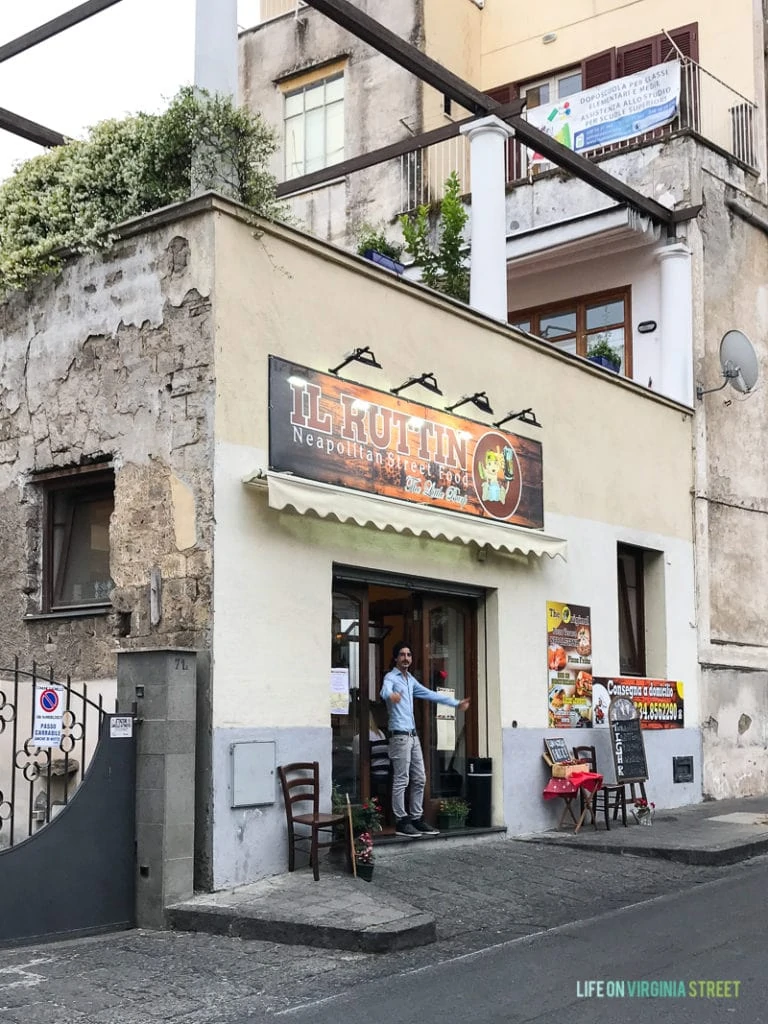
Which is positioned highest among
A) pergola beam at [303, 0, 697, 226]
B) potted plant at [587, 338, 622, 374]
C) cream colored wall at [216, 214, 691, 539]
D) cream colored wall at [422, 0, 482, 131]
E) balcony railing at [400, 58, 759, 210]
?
cream colored wall at [422, 0, 482, 131]

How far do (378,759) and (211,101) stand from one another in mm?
6142

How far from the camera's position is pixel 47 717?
9.23m

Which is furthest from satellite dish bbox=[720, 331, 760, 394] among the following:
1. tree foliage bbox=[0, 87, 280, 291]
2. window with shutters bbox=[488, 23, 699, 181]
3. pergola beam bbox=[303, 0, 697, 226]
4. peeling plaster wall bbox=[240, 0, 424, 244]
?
tree foliage bbox=[0, 87, 280, 291]

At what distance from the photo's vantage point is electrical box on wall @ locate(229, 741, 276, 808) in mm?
9625

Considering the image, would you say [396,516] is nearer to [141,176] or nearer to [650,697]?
[141,176]

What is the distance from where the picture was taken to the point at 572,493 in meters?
14.2

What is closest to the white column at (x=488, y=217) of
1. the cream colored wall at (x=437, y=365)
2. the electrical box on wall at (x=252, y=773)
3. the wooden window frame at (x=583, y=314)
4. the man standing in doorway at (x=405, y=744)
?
the cream colored wall at (x=437, y=365)

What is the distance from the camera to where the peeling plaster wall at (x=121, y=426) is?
393 inches

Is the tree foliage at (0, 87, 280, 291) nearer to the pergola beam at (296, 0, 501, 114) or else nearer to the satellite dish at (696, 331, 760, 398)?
the pergola beam at (296, 0, 501, 114)

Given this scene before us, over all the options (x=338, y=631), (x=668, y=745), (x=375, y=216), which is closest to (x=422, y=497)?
(x=338, y=631)

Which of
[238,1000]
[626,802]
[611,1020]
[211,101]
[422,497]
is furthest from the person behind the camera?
[626,802]

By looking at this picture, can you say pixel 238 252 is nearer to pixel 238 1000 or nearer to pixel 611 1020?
pixel 238 1000

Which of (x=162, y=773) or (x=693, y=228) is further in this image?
(x=693, y=228)

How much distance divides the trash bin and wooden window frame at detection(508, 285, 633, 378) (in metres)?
6.71
